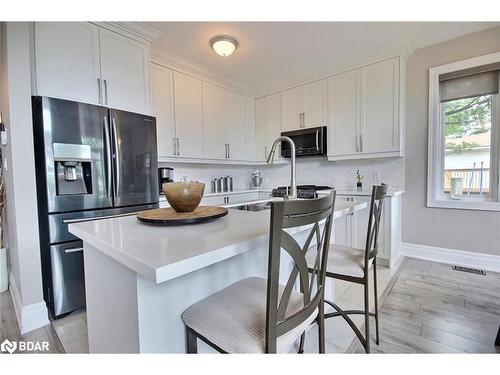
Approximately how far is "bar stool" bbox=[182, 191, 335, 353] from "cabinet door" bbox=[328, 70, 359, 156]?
8.34ft

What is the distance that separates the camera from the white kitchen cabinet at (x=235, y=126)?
12.1ft

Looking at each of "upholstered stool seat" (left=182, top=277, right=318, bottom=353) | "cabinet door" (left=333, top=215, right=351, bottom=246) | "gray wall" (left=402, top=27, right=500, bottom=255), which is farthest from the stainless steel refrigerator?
"gray wall" (left=402, top=27, right=500, bottom=255)

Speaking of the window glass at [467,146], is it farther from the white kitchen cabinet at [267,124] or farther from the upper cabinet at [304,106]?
the white kitchen cabinet at [267,124]

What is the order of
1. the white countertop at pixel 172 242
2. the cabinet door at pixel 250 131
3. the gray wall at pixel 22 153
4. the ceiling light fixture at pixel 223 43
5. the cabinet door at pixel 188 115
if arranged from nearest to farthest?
the white countertop at pixel 172 242
the gray wall at pixel 22 153
the ceiling light fixture at pixel 223 43
the cabinet door at pixel 188 115
the cabinet door at pixel 250 131

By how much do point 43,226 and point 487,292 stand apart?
3620 millimetres

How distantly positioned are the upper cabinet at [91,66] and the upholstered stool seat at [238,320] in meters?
1.93

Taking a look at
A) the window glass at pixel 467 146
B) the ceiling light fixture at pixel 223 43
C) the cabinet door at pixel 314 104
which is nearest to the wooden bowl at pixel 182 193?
the ceiling light fixture at pixel 223 43

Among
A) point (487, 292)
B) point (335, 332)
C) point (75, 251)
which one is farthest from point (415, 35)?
point (75, 251)

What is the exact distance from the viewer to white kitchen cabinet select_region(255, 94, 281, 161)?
3.87 meters

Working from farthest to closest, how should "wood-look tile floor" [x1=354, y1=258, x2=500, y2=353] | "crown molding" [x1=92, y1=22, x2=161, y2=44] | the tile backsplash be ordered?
the tile backsplash → "crown molding" [x1=92, y1=22, x2=161, y2=44] → "wood-look tile floor" [x1=354, y1=258, x2=500, y2=353]

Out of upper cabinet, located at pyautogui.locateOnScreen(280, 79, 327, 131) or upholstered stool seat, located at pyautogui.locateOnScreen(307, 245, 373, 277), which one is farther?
upper cabinet, located at pyautogui.locateOnScreen(280, 79, 327, 131)

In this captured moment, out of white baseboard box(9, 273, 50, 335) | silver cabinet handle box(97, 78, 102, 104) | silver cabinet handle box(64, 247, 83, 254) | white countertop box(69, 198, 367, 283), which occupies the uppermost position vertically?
silver cabinet handle box(97, 78, 102, 104)

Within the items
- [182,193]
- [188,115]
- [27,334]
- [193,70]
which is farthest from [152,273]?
[193,70]

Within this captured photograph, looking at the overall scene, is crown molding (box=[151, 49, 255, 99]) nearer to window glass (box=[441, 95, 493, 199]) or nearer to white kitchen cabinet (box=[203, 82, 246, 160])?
white kitchen cabinet (box=[203, 82, 246, 160])
